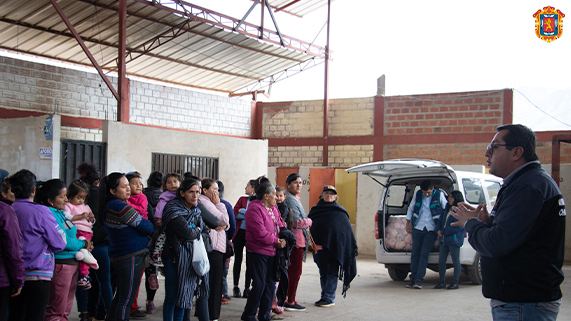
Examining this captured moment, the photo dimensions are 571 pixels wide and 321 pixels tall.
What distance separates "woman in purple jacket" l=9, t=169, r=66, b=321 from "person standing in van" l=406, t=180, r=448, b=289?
550 centimetres

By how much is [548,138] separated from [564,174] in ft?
8.27

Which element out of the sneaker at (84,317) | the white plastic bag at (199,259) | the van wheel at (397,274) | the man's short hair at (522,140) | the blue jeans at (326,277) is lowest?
the van wheel at (397,274)

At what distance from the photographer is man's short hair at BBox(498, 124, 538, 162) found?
113 inches

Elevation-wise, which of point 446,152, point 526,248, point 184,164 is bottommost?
point 526,248

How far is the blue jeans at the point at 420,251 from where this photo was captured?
788 cm

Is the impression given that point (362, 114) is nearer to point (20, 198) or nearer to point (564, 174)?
point (564, 174)

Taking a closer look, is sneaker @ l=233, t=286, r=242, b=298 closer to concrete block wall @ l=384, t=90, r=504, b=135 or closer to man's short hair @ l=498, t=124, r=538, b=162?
man's short hair @ l=498, t=124, r=538, b=162

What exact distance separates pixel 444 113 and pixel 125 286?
1289cm

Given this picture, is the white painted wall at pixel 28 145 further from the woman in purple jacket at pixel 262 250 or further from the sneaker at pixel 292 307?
the woman in purple jacket at pixel 262 250

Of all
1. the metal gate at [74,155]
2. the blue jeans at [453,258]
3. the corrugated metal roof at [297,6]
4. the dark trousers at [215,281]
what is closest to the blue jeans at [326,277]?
the dark trousers at [215,281]

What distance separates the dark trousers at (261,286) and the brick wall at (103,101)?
9846mm

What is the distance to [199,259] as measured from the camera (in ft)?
15.1

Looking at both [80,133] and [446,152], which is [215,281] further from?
[446,152]

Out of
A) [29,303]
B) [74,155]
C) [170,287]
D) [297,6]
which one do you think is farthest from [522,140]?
[297,6]
